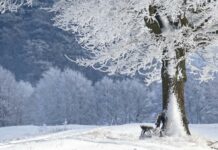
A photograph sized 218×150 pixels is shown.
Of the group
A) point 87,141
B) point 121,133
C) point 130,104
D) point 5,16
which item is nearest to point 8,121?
point 130,104

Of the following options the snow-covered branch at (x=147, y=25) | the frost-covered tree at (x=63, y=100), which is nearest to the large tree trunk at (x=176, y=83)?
the snow-covered branch at (x=147, y=25)

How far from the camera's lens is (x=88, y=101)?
247ft

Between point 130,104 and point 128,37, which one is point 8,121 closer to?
point 130,104

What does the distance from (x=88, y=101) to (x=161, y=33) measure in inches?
2361

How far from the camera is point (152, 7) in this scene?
15.4 m

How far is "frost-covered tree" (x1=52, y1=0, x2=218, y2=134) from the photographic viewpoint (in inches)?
596

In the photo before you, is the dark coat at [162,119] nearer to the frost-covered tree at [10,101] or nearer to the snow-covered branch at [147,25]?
the snow-covered branch at [147,25]

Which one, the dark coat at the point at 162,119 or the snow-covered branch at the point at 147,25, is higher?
the snow-covered branch at the point at 147,25

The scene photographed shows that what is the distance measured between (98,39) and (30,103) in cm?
6247

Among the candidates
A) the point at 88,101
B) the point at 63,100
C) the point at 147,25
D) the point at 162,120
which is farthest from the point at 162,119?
the point at 88,101

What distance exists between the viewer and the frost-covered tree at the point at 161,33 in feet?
49.6

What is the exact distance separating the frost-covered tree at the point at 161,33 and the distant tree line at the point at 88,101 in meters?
Result: 53.8

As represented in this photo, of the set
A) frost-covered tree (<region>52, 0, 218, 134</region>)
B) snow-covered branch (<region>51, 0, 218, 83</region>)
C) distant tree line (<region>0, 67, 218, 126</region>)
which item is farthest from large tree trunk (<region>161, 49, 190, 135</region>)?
distant tree line (<region>0, 67, 218, 126</region>)

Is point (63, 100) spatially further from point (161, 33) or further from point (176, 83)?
point (161, 33)
